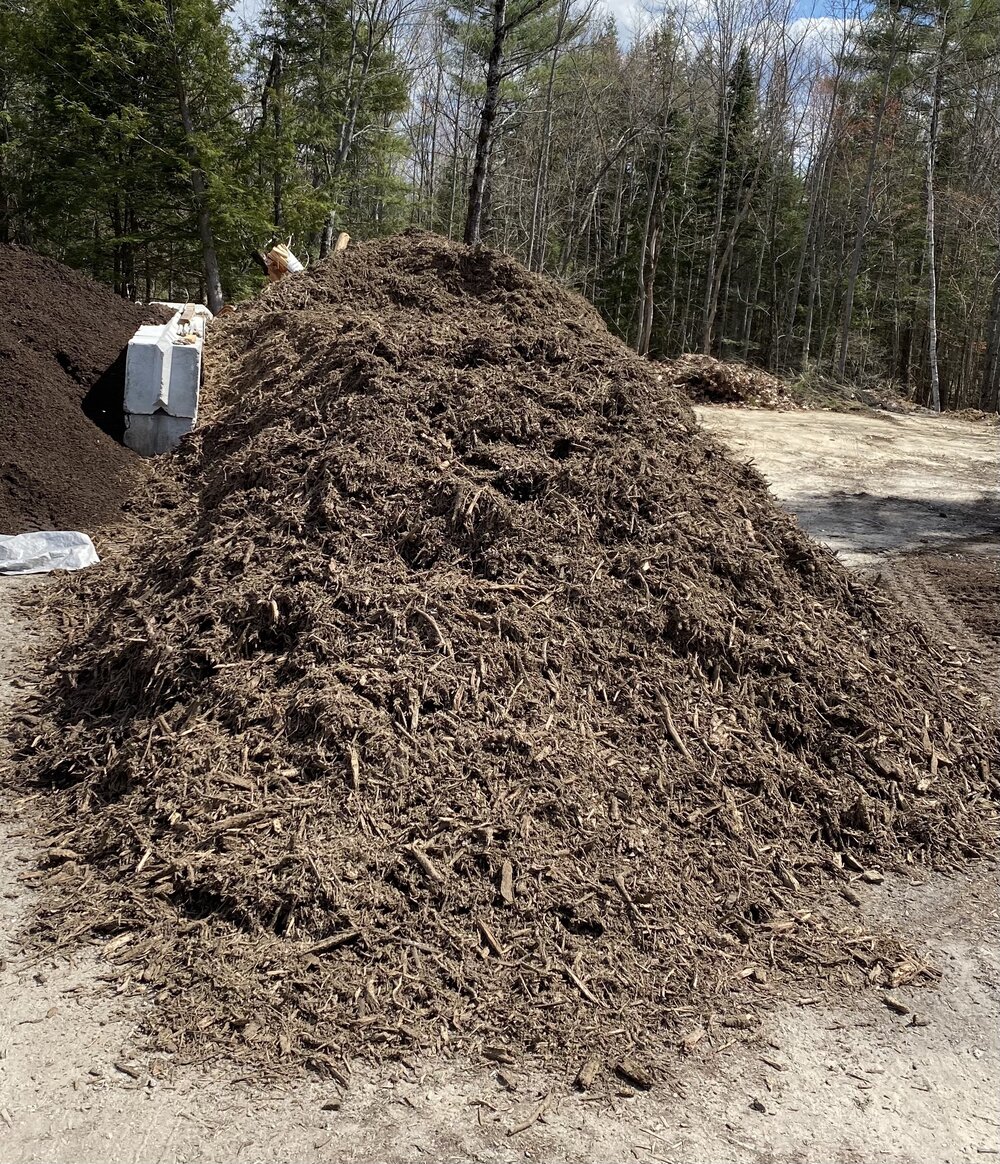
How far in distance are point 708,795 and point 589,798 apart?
1.67 ft

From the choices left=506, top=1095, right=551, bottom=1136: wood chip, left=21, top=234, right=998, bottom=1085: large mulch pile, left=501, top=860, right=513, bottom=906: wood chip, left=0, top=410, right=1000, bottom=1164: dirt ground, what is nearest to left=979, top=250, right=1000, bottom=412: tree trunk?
left=21, top=234, right=998, bottom=1085: large mulch pile

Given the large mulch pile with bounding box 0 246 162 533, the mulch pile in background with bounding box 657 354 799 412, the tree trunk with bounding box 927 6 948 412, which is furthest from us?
the tree trunk with bounding box 927 6 948 412

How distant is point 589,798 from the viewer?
3.26 meters

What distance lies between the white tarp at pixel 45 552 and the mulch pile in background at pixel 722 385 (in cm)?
1111

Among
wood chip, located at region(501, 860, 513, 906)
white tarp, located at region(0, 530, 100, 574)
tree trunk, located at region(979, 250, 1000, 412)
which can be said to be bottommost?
wood chip, located at region(501, 860, 513, 906)

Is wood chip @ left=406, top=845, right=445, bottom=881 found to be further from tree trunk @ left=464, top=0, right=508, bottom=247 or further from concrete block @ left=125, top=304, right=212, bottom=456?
tree trunk @ left=464, top=0, right=508, bottom=247

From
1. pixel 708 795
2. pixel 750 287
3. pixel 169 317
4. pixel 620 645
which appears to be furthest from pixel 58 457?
pixel 750 287

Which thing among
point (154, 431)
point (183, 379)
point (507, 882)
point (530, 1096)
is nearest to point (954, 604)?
point (507, 882)

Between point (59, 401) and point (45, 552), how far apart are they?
198 cm

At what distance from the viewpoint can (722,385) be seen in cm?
1548

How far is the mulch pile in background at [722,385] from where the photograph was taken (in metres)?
15.4

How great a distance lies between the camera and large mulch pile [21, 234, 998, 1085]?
107 inches

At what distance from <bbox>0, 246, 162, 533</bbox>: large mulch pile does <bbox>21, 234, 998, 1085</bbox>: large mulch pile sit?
6.34 ft

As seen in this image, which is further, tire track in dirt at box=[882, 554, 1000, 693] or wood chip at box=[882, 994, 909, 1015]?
tire track in dirt at box=[882, 554, 1000, 693]
